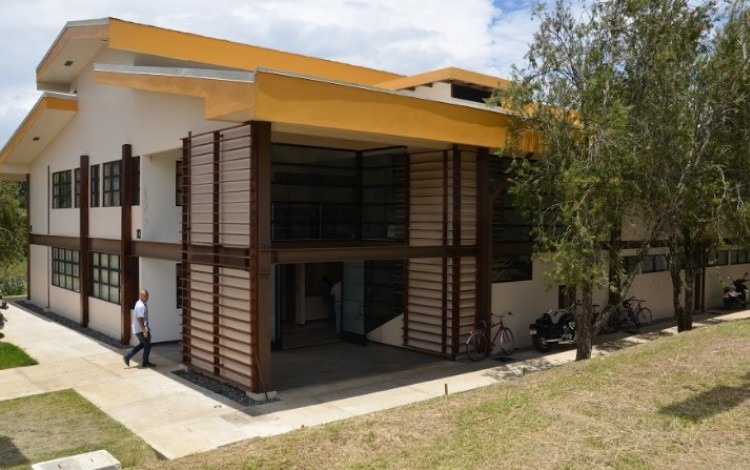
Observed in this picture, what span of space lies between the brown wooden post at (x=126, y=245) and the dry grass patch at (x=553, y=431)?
33.5ft

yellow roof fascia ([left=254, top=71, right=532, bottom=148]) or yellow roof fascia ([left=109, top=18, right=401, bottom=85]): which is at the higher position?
yellow roof fascia ([left=109, top=18, right=401, bottom=85])

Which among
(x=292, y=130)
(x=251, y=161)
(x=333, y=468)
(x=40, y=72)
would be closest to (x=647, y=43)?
(x=292, y=130)

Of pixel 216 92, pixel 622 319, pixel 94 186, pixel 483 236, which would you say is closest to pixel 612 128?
pixel 483 236

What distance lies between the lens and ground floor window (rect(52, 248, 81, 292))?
20016 millimetres

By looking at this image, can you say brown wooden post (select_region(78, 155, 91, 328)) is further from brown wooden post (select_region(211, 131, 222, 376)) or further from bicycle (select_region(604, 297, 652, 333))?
bicycle (select_region(604, 297, 652, 333))

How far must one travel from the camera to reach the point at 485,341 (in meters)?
14.4

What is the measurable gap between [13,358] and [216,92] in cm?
860

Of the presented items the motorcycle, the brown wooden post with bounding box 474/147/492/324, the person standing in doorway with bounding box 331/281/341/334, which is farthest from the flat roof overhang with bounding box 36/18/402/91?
the motorcycle

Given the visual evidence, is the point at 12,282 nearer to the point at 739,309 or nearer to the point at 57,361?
the point at 57,361

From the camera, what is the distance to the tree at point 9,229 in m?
27.2

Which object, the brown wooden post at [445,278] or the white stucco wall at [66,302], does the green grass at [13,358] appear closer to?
the white stucco wall at [66,302]

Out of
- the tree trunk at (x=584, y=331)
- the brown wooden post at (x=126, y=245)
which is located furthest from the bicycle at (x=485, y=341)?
the brown wooden post at (x=126, y=245)

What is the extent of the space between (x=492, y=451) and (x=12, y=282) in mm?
29439

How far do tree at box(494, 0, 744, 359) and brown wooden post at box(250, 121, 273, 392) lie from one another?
200 inches
